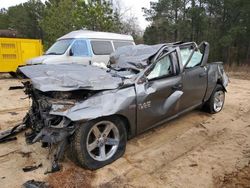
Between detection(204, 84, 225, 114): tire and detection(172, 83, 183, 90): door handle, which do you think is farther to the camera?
detection(204, 84, 225, 114): tire

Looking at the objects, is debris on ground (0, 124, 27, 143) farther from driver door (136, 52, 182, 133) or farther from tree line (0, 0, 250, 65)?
tree line (0, 0, 250, 65)

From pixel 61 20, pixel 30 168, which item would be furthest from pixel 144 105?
pixel 61 20

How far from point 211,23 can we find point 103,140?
21909 mm

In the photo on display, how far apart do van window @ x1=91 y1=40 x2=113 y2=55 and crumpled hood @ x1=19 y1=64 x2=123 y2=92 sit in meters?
5.87

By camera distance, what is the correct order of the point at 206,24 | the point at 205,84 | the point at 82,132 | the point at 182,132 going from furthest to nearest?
1. the point at 206,24
2. the point at 205,84
3. the point at 182,132
4. the point at 82,132

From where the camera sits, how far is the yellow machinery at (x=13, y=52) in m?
13.3

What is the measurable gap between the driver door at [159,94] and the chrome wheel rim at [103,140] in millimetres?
473

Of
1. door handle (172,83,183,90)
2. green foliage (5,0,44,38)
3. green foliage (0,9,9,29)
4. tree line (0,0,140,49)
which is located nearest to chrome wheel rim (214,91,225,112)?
door handle (172,83,183,90)

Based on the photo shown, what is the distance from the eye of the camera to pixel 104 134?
13.2 feet

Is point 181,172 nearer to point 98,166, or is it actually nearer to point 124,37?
point 98,166

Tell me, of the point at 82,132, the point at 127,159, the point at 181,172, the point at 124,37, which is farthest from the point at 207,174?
the point at 124,37

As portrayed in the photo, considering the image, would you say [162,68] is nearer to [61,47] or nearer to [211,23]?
[61,47]

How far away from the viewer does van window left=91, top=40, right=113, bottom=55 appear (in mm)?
10625

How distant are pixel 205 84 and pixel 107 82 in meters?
2.69
